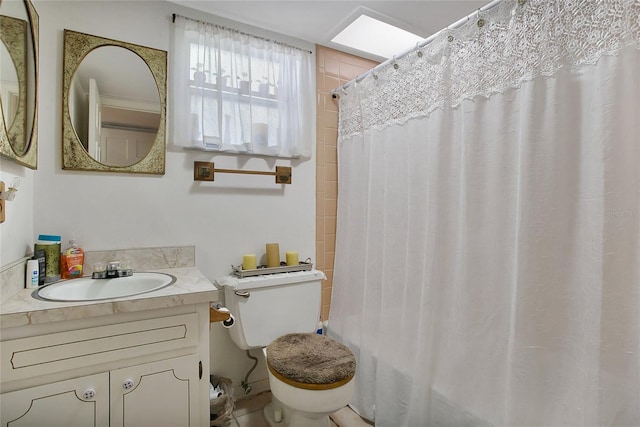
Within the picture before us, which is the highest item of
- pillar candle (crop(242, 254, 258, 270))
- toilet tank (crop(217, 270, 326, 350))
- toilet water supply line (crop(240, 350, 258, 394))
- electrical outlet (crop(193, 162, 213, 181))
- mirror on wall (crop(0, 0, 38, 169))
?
mirror on wall (crop(0, 0, 38, 169))

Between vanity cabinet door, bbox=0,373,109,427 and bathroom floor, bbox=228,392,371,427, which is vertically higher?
vanity cabinet door, bbox=0,373,109,427

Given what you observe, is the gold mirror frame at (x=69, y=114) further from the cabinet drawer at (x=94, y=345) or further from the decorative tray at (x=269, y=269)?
the cabinet drawer at (x=94, y=345)

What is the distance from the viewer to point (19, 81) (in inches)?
46.1

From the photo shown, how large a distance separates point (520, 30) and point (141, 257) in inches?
71.1

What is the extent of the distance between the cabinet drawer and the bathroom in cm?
20

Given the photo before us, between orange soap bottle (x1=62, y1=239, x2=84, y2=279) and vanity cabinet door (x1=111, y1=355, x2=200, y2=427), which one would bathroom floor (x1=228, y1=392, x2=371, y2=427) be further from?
orange soap bottle (x1=62, y1=239, x2=84, y2=279)

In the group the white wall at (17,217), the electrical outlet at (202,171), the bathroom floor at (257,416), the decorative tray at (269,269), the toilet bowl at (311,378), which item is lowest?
the bathroom floor at (257,416)

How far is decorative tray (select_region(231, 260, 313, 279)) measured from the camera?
1.71 meters

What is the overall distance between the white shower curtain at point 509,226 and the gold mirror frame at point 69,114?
3.59 feet

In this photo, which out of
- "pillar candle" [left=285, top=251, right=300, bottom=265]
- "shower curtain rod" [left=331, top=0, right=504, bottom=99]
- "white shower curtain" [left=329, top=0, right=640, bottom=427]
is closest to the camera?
"white shower curtain" [left=329, top=0, right=640, bottom=427]

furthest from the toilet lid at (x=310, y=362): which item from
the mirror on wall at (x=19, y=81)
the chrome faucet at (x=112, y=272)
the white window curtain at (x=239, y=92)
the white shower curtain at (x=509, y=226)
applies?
the mirror on wall at (x=19, y=81)

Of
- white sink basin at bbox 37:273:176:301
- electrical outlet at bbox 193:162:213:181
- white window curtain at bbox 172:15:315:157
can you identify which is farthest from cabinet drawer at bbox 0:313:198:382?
white window curtain at bbox 172:15:315:157

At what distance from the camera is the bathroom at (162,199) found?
140 cm

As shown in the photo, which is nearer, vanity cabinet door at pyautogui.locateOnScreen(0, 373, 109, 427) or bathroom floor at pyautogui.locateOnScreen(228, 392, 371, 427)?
vanity cabinet door at pyautogui.locateOnScreen(0, 373, 109, 427)
